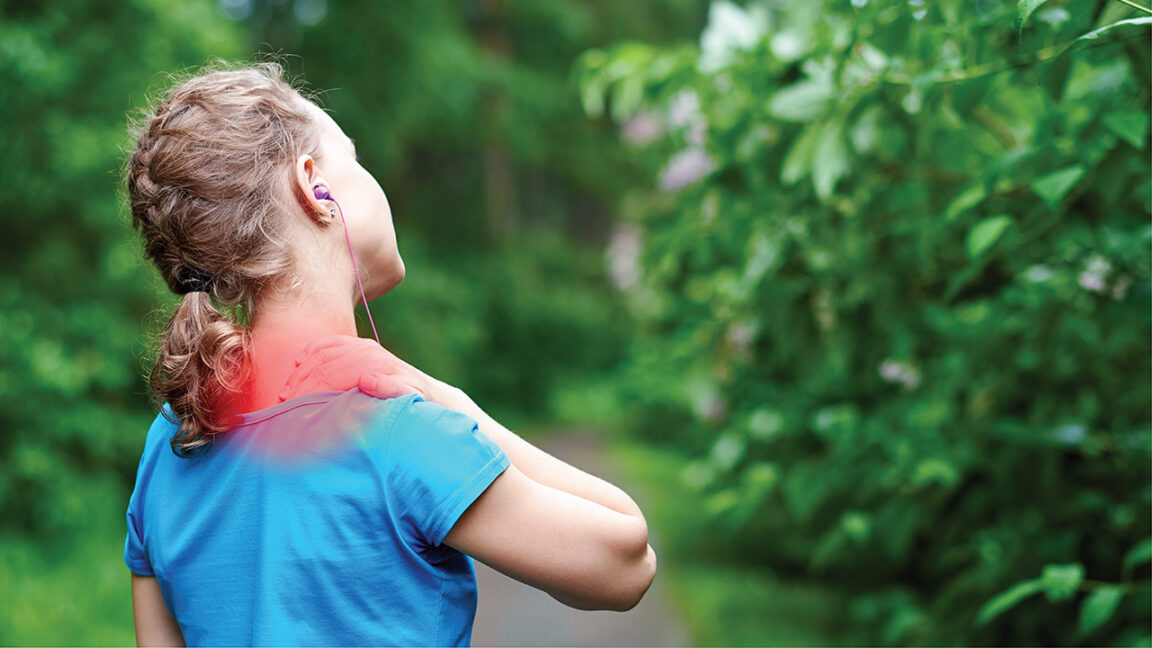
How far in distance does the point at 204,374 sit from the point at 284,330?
105 mm

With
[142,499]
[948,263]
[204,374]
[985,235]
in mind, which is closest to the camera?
[204,374]

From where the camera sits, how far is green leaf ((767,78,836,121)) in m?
1.77

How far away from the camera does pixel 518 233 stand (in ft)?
54.6

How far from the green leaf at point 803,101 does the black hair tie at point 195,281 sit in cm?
111

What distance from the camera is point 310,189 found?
3.57 feet

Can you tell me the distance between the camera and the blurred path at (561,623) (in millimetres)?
4602

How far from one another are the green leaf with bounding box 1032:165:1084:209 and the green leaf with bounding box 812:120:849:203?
344 mm

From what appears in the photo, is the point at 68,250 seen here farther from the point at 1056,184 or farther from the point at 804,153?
the point at 1056,184

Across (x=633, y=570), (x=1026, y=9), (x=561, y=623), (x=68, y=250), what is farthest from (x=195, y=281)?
(x=68, y=250)

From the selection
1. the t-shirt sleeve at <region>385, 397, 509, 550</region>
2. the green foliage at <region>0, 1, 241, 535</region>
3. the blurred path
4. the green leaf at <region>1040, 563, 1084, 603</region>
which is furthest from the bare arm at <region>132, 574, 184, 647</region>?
the green foliage at <region>0, 1, 241, 535</region>

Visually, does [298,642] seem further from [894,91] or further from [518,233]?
[518,233]

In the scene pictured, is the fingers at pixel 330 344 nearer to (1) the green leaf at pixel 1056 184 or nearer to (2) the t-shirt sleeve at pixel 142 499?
(2) the t-shirt sleeve at pixel 142 499

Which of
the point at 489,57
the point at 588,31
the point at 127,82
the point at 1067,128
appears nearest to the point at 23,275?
the point at 127,82

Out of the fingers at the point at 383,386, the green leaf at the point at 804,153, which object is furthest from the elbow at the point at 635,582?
the green leaf at the point at 804,153
